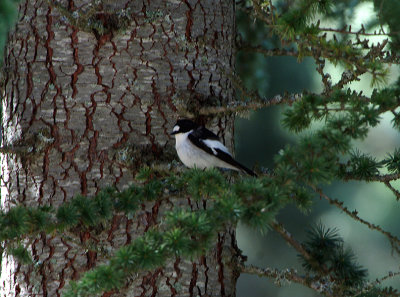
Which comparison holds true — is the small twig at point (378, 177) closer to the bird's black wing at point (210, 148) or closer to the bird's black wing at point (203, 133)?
the bird's black wing at point (210, 148)

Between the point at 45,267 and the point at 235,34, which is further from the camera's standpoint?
the point at 235,34

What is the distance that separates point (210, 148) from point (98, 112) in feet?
2.15

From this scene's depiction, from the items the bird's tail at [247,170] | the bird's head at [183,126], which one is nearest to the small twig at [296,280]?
the bird's tail at [247,170]

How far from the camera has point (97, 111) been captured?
3.41 meters

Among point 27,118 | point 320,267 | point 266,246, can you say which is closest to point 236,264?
point 320,267

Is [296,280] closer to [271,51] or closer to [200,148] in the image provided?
[200,148]

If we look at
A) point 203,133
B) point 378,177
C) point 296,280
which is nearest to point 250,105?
point 203,133

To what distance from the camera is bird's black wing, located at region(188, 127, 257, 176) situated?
3.51 m

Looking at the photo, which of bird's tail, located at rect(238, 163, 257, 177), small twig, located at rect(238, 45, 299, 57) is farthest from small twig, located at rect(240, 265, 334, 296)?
small twig, located at rect(238, 45, 299, 57)

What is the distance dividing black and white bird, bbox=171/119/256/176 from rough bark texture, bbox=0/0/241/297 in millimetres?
95

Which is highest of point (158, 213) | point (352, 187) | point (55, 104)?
point (352, 187)

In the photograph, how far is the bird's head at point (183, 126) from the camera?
3.38 meters

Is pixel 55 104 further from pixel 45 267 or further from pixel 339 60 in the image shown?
pixel 339 60

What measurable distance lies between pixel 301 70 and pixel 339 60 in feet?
15.5
